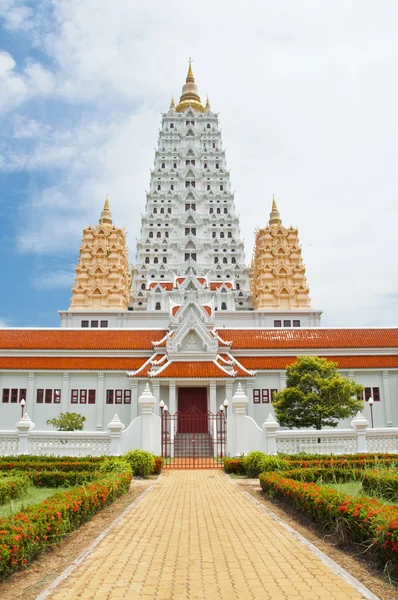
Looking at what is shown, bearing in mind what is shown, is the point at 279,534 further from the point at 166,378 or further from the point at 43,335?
the point at 43,335

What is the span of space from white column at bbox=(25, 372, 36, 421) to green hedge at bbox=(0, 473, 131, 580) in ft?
86.7

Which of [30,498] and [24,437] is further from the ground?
[24,437]

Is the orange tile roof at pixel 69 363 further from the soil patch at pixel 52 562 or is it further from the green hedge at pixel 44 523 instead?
the soil patch at pixel 52 562

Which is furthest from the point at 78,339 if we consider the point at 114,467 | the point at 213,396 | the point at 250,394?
the point at 114,467

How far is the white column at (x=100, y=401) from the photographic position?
38188 millimetres

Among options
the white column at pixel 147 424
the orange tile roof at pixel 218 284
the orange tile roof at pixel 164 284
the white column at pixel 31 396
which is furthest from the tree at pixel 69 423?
the orange tile roof at pixel 218 284

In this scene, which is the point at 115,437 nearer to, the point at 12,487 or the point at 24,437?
the point at 24,437

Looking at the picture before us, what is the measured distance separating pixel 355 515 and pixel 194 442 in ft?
57.2

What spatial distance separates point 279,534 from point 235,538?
917 millimetres

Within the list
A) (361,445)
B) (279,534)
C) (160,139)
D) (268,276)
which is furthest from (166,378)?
(160,139)

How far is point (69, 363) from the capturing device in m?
39.1

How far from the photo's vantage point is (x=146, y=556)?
8406 mm

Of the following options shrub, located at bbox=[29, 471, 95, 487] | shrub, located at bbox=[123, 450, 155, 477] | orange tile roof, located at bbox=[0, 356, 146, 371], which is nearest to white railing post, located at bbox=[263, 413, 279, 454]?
shrub, located at bbox=[123, 450, 155, 477]

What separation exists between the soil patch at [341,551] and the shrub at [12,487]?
6.41 metres
